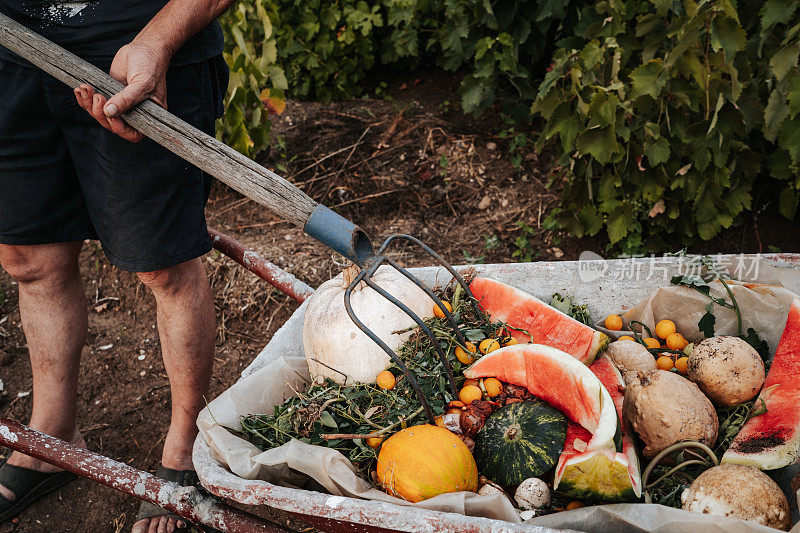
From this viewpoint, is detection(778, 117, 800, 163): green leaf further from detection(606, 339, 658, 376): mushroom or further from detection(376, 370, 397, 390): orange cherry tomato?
detection(376, 370, 397, 390): orange cherry tomato

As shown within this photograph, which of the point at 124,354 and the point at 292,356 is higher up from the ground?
the point at 292,356

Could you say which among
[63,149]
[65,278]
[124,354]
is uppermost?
[63,149]

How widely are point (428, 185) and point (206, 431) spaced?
9.34ft

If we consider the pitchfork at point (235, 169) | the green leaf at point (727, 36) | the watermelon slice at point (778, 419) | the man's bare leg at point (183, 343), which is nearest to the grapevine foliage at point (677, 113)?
the green leaf at point (727, 36)

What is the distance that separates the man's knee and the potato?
2.06 meters

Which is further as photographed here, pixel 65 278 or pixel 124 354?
pixel 124 354

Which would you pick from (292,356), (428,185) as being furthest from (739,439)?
(428,185)

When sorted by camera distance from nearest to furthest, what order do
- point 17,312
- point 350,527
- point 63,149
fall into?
point 350,527
point 63,149
point 17,312

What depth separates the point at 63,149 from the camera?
6.95ft

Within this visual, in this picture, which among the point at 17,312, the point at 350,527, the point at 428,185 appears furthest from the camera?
the point at 428,185

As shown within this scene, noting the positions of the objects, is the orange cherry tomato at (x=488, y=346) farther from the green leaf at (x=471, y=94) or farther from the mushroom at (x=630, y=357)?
the green leaf at (x=471, y=94)

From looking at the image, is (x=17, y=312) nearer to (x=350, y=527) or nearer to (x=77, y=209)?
(x=77, y=209)

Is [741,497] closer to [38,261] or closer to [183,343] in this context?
[183,343]

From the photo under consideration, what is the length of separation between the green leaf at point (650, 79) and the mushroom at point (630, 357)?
1.36m
